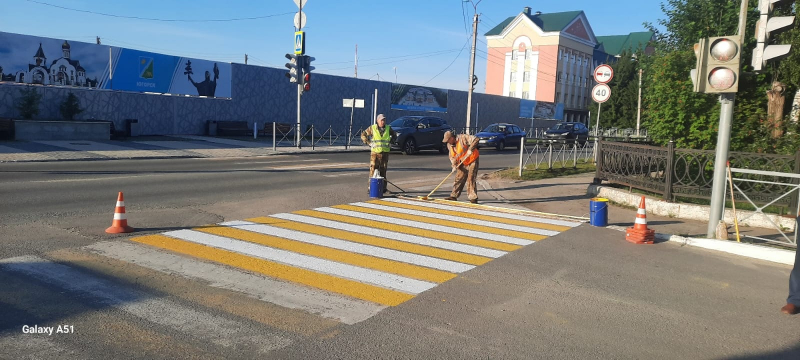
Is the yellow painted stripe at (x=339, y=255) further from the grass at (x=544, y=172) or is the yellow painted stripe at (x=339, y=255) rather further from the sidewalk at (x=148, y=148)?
the sidewalk at (x=148, y=148)

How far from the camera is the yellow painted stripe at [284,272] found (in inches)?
222

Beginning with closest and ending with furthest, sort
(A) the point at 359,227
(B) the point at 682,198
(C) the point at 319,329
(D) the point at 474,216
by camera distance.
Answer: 1. (C) the point at 319,329
2. (A) the point at 359,227
3. (D) the point at 474,216
4. (B) the point at 682,198

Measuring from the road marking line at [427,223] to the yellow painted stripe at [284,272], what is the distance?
3.08 meters

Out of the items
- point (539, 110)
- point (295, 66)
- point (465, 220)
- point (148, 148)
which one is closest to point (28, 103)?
point (148, 148)

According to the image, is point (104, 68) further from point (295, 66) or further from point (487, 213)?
point (487, 213)

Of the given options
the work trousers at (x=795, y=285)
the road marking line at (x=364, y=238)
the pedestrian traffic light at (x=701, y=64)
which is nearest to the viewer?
the work trousers at (x=795, y=285)

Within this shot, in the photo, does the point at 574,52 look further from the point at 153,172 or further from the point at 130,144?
the point at 153,172

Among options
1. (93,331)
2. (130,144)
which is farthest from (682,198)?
(130,144)

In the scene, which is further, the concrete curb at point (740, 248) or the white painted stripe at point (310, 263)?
the concrete curb at point (740, 248)

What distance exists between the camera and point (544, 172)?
59.5 feet

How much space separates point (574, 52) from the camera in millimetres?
73125

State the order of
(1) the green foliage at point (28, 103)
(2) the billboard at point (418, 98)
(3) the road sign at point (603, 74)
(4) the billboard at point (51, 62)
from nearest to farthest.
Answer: (3) the road sign at point (603, 74) → (1) the green foliage at point (28, 103) → (4) the billboard at point (51, 62) → (2) the billboard at point (418, 98)

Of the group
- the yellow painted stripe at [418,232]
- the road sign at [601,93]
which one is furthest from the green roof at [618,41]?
the yellow painted stripe at [418,232]

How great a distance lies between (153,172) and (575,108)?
6772 centimetres
